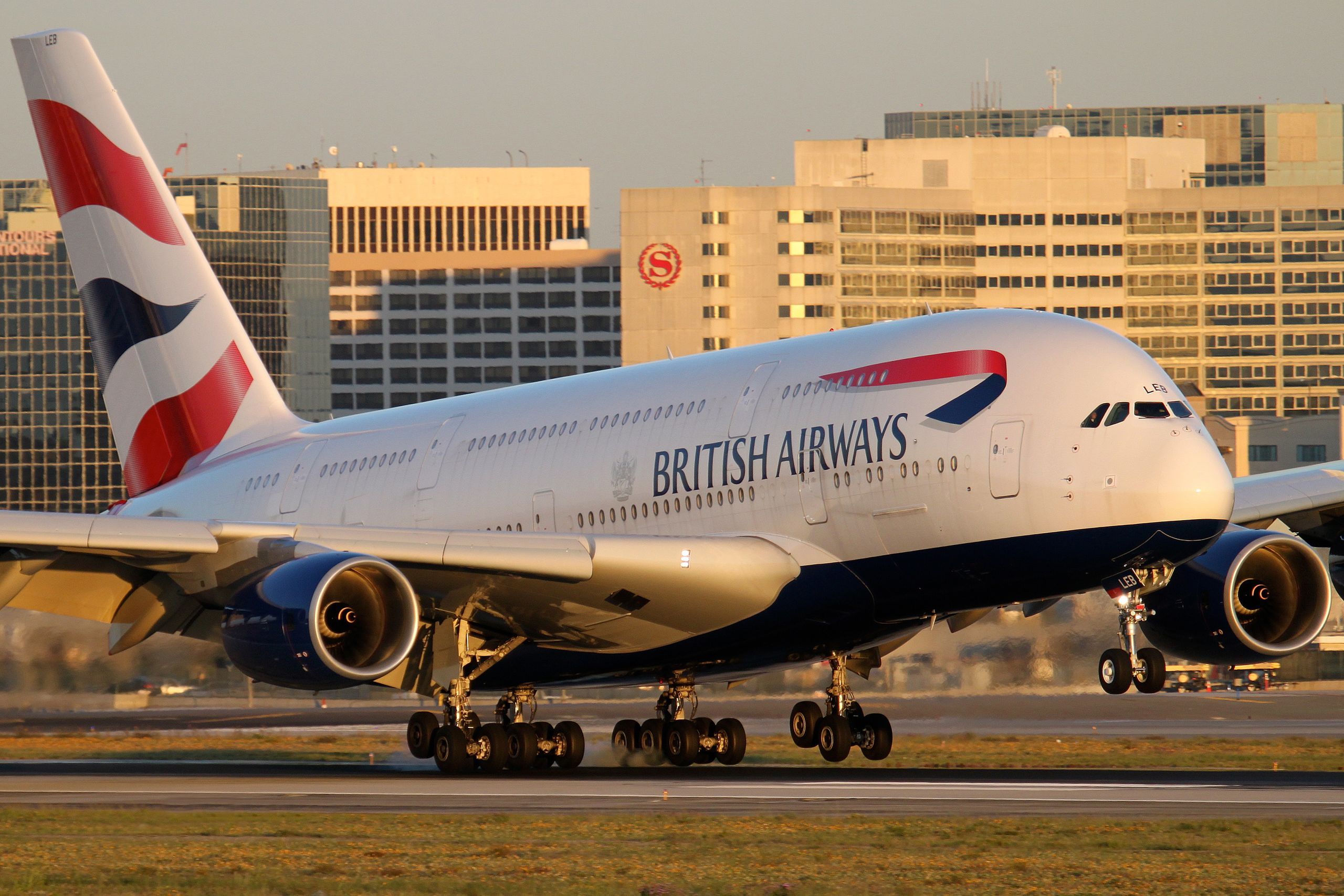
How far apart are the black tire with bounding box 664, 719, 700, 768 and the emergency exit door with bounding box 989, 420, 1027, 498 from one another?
889 cm

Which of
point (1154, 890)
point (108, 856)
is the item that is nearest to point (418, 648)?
point (108, 856)

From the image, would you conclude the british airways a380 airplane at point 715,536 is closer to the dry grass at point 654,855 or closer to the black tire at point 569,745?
the black tire at point 569,745

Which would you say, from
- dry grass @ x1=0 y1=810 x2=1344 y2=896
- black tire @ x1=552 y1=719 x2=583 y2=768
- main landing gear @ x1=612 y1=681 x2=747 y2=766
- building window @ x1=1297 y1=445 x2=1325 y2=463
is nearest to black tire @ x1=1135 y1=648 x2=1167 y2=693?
dry grass @ x1=0 y1=810 x2=1344 y2=896

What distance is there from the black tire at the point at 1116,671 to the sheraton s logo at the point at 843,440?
3.54m

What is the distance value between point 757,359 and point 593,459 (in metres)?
3.17

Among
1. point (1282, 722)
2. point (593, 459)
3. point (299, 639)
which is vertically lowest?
point (1282, 722)

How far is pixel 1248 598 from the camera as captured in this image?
29.8 metres

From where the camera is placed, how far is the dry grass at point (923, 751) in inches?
1353

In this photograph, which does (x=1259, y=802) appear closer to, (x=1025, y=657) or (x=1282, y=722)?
(x=1025, y=657)

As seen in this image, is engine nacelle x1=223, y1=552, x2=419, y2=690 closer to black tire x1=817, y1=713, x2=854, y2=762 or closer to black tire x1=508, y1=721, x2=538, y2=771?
black tire x1=508, y1=721, x2=538, y2=771

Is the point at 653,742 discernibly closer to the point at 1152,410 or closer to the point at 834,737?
the point at 834,737

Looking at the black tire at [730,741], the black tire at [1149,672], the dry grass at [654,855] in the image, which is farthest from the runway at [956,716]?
the dry grass at [654,855]

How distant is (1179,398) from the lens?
25.5m

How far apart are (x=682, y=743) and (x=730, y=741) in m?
0.84
